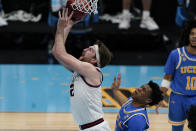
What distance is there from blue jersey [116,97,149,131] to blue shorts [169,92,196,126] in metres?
0.87

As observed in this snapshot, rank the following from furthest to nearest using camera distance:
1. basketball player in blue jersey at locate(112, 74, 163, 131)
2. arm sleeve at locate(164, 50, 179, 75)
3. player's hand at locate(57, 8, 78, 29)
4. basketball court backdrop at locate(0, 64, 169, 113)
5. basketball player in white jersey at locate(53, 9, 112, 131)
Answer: basketball court backdrop at locate(0, 64, 169, 113) → arm sleeve at locate(164, 50, 179, 75) → basketball player in blue jersey at locate(112, 74, 163, 131) → basketball player in white jersey at locate(53, 9, 112, 131) → player's hand at locate(57, 8, 78, 29)

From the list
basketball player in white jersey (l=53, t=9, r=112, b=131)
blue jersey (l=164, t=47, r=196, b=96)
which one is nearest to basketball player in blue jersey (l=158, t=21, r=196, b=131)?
blue jersey (l=164, t=47, r=196, b=96)

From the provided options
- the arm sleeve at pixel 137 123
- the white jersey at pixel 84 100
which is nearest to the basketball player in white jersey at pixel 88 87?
the white jersey at pixel 84 100

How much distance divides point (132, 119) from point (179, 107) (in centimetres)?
104

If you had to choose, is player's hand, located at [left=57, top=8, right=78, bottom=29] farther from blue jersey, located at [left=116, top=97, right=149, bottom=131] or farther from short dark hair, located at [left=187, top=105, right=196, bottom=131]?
short dark hair, located at [left=187, top=105, right=196, bottom=131]

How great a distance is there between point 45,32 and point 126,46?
1.93 m

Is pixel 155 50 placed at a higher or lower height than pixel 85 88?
lower

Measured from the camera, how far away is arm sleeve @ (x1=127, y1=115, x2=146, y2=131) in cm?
404

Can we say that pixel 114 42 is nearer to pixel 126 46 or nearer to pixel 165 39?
pixel 126 46

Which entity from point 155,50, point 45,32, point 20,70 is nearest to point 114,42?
point 155,50

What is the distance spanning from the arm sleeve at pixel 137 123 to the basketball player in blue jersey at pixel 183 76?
0.99 m

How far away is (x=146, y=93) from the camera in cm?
418

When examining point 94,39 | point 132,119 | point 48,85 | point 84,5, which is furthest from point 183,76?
point 94,39

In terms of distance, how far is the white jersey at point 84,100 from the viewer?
13.4ft
